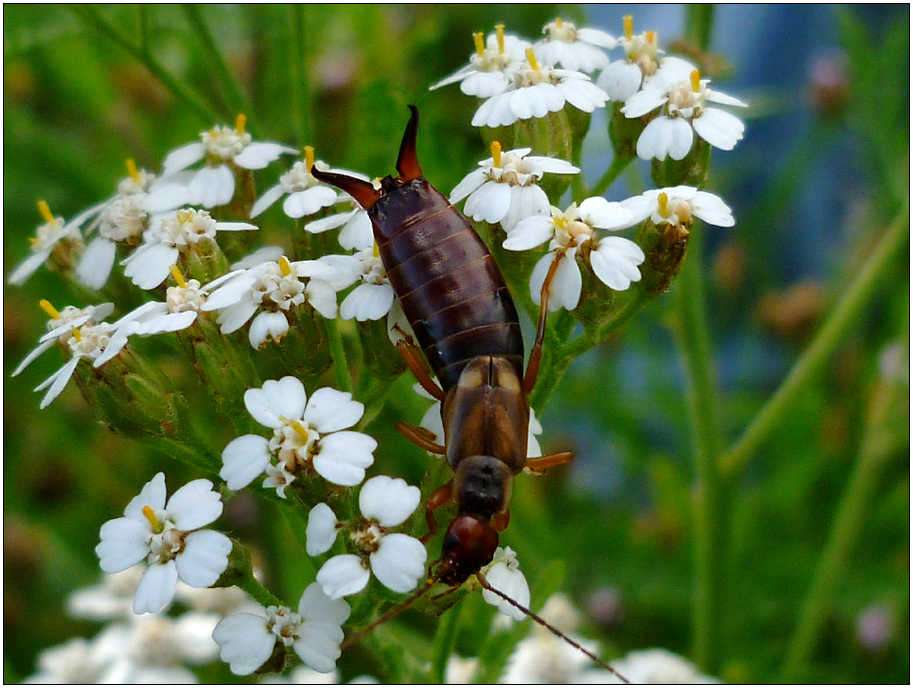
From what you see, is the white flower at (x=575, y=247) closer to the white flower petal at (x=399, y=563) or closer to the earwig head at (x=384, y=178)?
the earwig head at (x=384, y=178)

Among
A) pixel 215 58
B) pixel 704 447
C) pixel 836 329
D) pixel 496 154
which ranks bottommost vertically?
pixel 704 447

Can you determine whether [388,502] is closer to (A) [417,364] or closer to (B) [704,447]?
(A) [417,364]

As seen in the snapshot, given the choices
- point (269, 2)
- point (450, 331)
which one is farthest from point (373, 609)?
point (269, 2)

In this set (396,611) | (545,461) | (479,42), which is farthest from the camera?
(479,42)

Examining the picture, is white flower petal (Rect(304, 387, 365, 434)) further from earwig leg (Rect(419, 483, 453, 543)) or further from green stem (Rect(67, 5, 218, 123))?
green stem (Rect(67, 5, 218, 123))

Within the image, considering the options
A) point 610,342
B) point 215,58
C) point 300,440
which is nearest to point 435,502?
point 300,440

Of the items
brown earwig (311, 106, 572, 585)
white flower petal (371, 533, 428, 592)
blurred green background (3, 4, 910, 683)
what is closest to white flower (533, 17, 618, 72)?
blurred green background (3, 4, 910, 683)

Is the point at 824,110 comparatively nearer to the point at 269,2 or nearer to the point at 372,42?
the point at 372,42
